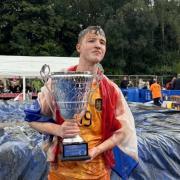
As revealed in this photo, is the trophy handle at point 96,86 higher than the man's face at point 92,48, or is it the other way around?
the man's face at point 92,48

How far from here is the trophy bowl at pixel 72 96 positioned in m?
2.60

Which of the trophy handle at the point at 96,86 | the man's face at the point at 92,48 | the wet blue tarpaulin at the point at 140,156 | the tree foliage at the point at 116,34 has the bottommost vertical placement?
the wet blue tarpaulin at the point at 140,156

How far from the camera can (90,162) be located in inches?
110

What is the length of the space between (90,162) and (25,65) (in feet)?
50.8

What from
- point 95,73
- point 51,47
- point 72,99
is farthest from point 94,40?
point 51,47

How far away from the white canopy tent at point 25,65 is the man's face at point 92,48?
14.3 meters

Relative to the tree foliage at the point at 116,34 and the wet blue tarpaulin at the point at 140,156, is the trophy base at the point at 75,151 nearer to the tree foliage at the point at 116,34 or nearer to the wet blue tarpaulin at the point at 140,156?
the wet blue tarpaulin at the point at 140,156

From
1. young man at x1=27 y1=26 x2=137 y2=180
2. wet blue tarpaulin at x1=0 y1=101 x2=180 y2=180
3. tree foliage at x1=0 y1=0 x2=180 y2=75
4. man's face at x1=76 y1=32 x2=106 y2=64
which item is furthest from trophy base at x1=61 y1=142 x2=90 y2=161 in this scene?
tree foliage at x1=0 y1=0 x2=180 y2=75

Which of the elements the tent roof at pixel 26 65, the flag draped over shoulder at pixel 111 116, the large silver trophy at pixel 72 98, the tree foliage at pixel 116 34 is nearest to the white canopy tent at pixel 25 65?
the tent roof at pixel 26 65

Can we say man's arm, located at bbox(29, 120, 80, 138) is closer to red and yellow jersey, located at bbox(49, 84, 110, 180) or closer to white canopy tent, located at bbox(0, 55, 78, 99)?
red and yellow jersey, located at bbox(49, 84, 110, 180)

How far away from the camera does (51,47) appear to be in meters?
42.0

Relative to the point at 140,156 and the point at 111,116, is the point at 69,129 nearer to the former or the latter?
the point at 111,116

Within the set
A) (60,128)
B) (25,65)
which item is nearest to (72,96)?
(60,128)

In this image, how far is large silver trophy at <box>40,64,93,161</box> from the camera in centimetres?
260
